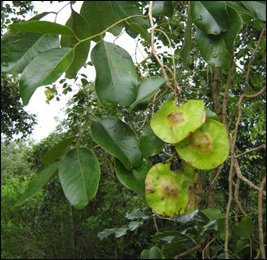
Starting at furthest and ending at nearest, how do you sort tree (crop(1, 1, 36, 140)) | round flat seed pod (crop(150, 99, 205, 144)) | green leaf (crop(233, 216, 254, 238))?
tree (crop(1, 1, 36, 140)) < green leaf (crop(233, 216, 254, 238)) < round flat seed pod (crop(150, 99, 205, 144))

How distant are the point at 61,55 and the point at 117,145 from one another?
0.12m

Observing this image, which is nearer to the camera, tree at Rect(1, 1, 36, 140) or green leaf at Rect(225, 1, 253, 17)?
green leaf at Rect(225, 1, 253, 17)

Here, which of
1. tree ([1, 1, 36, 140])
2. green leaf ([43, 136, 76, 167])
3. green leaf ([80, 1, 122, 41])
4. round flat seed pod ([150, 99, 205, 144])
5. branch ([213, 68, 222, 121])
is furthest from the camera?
tree ([1, 1, 36, 140])

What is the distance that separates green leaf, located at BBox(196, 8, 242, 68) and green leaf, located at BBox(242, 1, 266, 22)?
0.05 feet

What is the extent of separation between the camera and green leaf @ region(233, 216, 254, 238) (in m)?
0.72

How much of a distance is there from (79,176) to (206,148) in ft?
0.44

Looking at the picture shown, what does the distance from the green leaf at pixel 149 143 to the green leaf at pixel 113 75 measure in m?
0.04

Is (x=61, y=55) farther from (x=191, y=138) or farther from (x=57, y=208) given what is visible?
(x=57, y=208)

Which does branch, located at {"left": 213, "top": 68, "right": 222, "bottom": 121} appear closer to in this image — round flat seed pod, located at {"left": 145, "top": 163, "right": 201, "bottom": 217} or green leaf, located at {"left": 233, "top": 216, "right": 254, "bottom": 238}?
green leaf, located at {"left": 233, "top": 216, "right": 254, "bottom": 238}

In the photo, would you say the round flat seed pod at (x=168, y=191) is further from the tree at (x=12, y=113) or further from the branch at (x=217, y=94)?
the tree at (x=12, y=113)

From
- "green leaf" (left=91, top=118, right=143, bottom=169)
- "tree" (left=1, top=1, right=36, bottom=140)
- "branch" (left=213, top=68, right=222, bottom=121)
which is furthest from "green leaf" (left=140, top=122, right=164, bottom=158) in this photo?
"tree" (left=1, top=1, right=36, bottom=140)

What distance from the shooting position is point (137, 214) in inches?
43.0

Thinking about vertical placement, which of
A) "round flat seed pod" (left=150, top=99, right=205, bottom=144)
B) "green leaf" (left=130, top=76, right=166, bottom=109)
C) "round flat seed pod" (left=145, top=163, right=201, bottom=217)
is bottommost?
"round flat seed pod" (left=145, top=163, right=201, bottom=217)

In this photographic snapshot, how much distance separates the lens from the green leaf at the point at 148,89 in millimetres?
365
